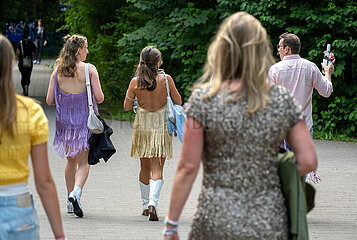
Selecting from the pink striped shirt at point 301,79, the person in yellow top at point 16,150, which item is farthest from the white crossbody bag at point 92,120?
the person in yellow top at point 16,150

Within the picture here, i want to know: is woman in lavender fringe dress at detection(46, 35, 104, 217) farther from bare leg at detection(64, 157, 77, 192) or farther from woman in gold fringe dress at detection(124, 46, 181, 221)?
woman in gold fringe dress at detection(124, 46, 181, 221)

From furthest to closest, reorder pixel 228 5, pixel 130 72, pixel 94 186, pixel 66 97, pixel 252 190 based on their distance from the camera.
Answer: pixel 130 72 → pixel 228 5 → pixel 94 186 → pixel 66 97 → pixel 252 190

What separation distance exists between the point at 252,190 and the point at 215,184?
6.6 inches

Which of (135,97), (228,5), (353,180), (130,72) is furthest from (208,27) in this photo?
(135,97)

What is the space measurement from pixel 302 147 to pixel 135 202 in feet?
16.6

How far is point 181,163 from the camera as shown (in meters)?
3.41

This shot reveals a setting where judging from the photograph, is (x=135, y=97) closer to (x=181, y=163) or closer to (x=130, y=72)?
(x=181, y=163)

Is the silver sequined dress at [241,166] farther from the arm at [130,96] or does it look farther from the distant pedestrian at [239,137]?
the arm at [130,96]

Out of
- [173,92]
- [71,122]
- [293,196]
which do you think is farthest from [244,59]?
[71,122]

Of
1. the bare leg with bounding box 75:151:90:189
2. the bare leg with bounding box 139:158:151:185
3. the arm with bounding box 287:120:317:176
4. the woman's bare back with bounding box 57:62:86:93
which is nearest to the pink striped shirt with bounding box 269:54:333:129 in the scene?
the bare leg with bounding box 139:158:151:185

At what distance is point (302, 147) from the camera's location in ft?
11.3

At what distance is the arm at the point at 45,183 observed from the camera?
3430mm

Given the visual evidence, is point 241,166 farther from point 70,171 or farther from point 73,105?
point 70,171

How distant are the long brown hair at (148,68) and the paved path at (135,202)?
134cm
